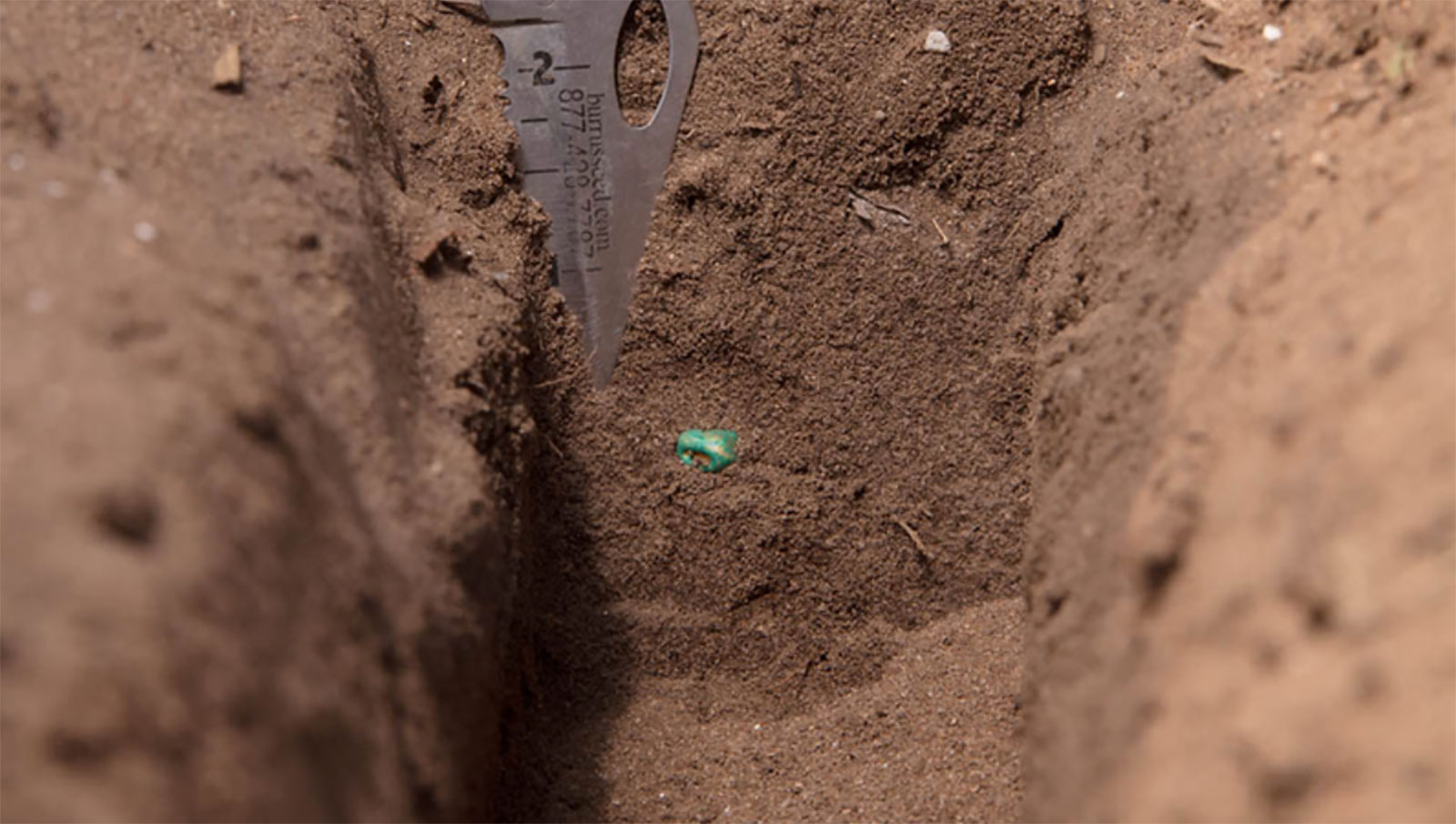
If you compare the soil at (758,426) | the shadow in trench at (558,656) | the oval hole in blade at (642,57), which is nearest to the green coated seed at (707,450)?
the soil at (758,426)

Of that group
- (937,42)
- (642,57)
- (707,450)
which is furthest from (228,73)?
(937,42)

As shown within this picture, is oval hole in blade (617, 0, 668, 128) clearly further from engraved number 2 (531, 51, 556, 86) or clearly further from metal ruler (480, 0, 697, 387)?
engraved number 2 (531, 51, 556, 86)

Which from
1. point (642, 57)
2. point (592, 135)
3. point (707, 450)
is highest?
point (642, 57)

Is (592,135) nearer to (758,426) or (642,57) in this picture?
(642,57)

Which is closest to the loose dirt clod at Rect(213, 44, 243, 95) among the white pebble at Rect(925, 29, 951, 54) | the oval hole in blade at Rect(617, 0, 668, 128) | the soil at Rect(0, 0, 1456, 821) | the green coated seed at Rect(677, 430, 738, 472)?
the soil at Rect(0, 0, 1456, 821)

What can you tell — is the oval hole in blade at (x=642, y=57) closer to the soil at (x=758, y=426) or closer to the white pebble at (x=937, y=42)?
the soil at (x=758, y=426)

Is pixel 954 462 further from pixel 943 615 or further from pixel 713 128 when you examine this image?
pixel 713 128

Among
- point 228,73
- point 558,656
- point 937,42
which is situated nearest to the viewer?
point 228,73

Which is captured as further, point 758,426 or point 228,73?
point 758,426
